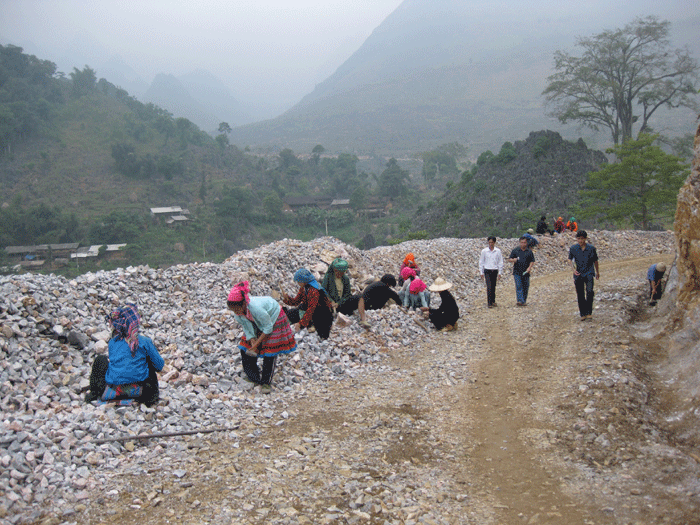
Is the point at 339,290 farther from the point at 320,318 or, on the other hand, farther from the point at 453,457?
the point at 453,457

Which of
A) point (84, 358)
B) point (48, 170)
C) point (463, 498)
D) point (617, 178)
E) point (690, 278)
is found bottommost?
point (463, 498)

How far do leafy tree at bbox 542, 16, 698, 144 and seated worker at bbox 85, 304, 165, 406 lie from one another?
36720mm

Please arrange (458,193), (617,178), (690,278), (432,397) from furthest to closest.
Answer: (458,193)
(617,178)
(690,278)
(432,397)

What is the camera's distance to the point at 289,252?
10.2 meters

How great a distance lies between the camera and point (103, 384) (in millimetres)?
4496

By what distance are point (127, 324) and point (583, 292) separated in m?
6.42

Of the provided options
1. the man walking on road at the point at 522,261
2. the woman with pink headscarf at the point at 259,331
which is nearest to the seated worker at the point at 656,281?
the man walking on road at the point at 522,261

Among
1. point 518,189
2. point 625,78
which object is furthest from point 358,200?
point 625,78

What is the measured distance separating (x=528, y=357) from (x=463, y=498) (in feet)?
10.7

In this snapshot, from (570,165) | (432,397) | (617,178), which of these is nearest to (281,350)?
(432,397)

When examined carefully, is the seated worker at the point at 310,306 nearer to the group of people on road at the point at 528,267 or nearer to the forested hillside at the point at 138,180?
the group of people on road at the point at 528,267

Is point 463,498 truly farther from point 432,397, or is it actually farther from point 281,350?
point 281,350

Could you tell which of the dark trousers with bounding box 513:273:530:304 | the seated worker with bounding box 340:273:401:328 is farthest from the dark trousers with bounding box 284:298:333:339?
the dark trousers with bounding box 513:273:530:304

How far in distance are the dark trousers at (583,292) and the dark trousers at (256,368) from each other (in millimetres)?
4819
